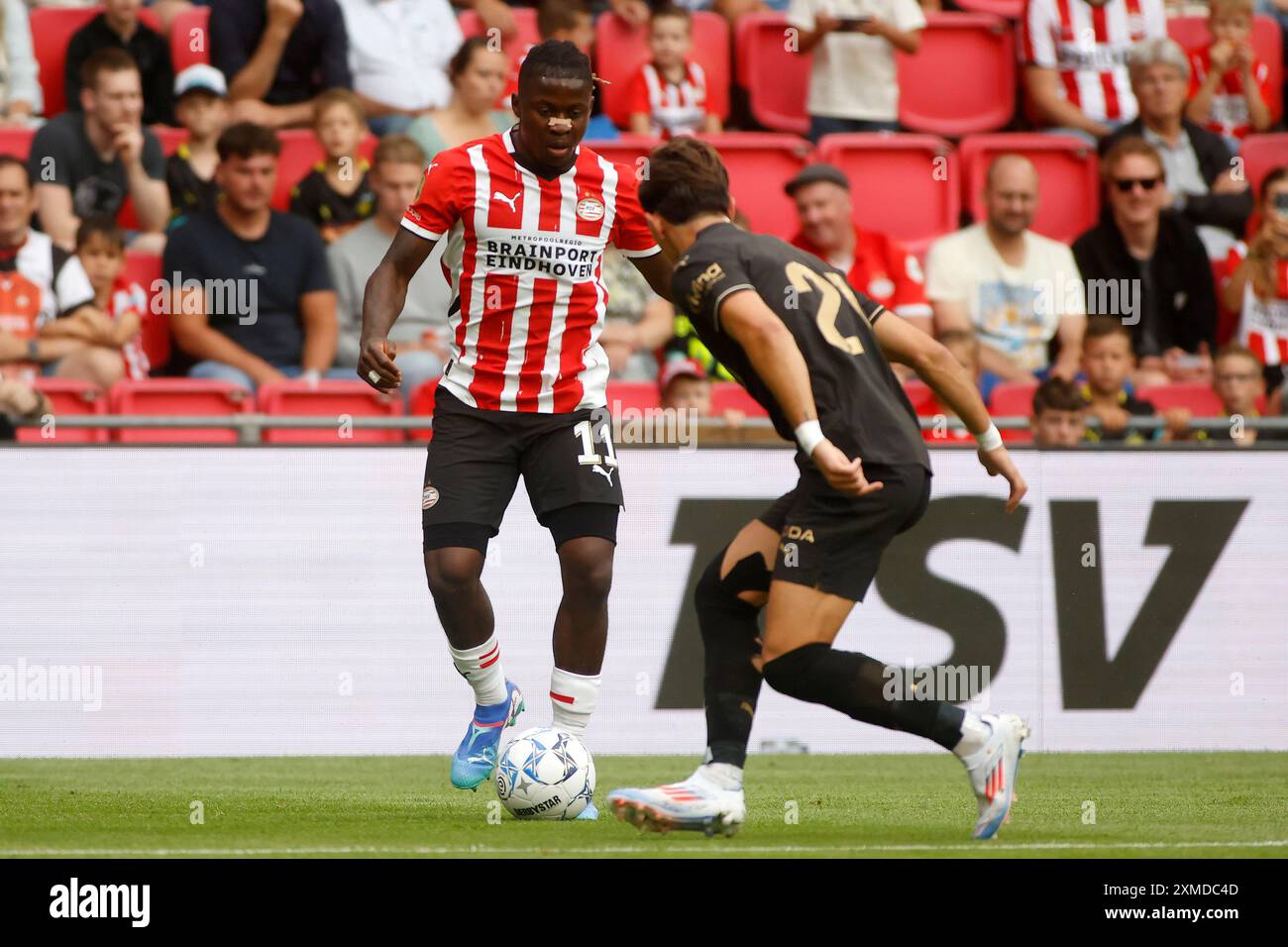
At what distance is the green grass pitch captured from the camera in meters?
5.71

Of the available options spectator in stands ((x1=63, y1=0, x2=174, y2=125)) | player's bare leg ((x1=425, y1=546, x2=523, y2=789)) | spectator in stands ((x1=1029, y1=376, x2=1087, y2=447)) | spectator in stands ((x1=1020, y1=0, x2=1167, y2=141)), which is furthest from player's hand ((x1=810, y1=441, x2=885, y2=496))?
spectator in stands ((x1=1020, y1=0, x2=1167, y2=141))

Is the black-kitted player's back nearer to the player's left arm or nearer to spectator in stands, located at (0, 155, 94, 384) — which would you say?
the player's left arm

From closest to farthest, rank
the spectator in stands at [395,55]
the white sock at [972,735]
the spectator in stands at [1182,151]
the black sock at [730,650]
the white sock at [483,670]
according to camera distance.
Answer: the white sock at [972,735]
the black sock at [730,650]
the white sock at [483,670]
the spectator in stands at [395,55]
the spectator in stands at [1182,151]

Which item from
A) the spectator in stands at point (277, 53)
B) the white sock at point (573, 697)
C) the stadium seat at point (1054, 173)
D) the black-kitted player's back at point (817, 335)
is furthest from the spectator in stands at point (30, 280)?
the stadium seat at point (1054, 173)

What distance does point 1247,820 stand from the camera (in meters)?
6.59

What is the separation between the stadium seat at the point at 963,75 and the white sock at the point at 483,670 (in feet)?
25.0

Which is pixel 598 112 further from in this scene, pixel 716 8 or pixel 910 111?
pixel 910 111

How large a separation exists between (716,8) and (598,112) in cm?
135

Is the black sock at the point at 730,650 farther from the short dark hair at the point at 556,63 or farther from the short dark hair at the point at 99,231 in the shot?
A: the short dark hair at the point at 99,231

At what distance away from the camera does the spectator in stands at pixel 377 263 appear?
11.0 metres

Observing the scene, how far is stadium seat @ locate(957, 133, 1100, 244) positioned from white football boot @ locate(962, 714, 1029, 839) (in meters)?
7.35

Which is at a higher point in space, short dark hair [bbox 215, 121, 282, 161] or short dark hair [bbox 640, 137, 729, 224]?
short dark hair [bbox 215, 121, 282, 161]

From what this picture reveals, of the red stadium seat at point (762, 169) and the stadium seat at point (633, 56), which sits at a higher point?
the stadium seat at point (633, 56)

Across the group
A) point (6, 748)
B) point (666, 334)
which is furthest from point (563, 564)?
point (666, 334)
